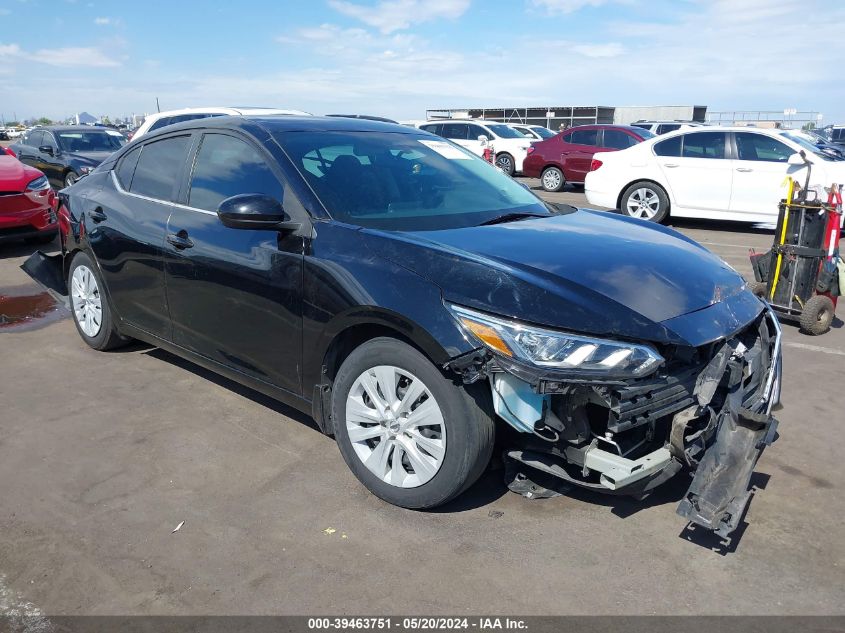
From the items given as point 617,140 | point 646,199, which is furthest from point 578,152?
point 646,199

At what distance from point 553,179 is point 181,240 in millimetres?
14071

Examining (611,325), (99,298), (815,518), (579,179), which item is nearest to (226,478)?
(611,325)

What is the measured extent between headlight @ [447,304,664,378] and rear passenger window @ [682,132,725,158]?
30.0 ft

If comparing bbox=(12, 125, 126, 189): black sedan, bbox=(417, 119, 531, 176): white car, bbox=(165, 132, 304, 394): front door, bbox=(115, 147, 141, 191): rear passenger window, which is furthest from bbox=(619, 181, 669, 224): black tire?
bbox=(12, 125, 126, 189): black sedan

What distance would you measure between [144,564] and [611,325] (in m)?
2.04

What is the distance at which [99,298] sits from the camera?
502 cm

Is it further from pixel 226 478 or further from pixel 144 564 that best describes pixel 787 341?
pixel 144 564

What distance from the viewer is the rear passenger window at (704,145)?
1062cm

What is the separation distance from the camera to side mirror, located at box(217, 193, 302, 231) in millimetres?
3279

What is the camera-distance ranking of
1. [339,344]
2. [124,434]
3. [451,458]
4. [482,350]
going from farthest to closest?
1. [124,434]
2. [339,344]
3. [451,458]
4. [482,350]

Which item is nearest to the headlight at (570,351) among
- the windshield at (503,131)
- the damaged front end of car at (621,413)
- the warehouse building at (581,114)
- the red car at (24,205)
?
the damaged front end of car at (621,413)

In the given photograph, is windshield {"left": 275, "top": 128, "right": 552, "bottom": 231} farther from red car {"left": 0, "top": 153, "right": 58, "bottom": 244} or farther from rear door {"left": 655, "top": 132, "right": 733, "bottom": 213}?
rear door {"left": 655, "top": 132, "right": 733, "bottom": 213}

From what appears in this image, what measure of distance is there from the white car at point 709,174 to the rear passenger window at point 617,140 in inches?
190

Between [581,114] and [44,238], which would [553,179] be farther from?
[581,114]
